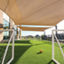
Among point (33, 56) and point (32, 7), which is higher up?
point (32, 7)

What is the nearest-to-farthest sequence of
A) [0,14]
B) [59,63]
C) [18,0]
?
[18,0], [59,63], [0,14]

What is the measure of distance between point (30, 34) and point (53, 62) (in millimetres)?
17594

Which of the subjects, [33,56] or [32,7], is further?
[33,56]

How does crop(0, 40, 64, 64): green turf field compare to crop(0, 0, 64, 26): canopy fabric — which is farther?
crop(0, 40, 64, 64): green turf field

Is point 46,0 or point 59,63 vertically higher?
point 46,0

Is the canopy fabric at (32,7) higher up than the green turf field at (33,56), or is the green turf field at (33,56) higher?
the canopy fabric at (32,7)

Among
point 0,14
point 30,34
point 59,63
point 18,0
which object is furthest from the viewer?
point 30,34

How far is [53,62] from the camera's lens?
163 inches

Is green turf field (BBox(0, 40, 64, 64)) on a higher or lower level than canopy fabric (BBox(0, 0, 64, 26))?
lower

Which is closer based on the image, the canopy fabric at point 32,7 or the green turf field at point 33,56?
the canopy fabric at point 32,7

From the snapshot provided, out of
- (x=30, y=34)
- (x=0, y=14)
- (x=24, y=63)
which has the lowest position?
(x=24, y=63)

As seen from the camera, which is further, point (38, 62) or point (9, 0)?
point (38, 62)

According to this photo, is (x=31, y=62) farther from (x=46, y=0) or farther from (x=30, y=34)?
(x=30, y=34)

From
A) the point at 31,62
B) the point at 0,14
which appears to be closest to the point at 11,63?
the point at 31,62
